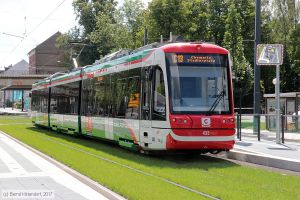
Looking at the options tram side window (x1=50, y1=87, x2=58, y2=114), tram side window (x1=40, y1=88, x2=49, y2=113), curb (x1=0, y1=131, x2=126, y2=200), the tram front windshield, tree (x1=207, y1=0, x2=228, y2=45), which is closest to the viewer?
curb (x1=0, y1=131, x2=126, y2=200)

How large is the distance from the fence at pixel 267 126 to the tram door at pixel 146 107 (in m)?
7.27

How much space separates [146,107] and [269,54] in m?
7.33

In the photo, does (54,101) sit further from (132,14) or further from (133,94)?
(132,14)

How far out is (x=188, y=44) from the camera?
14727 mm

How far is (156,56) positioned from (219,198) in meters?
6.73

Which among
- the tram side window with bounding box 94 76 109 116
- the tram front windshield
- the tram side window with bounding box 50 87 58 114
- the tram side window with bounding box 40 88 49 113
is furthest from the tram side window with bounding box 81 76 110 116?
the tram side window with bounding box 40 88 49 113

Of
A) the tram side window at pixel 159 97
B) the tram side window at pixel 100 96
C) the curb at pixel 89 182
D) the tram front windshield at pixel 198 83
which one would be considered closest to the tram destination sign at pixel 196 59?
the tram front windshield at pixel 198 83

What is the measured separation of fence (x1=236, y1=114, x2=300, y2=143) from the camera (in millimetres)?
20562

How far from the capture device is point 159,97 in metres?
14.3

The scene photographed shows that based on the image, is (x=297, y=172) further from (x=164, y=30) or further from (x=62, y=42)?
(x=62, y=42)

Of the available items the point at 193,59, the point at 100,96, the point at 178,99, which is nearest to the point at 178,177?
the point at 178,99

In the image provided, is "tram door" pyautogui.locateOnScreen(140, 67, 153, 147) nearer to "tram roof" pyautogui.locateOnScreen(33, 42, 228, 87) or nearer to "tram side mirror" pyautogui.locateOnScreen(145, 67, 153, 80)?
"tram side mirror" pyautogui.locateOnScreen(145, 67, 153, 80)

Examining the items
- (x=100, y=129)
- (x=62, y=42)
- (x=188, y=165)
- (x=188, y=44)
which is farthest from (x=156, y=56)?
(x=62, y=42)

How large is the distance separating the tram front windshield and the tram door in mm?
869
